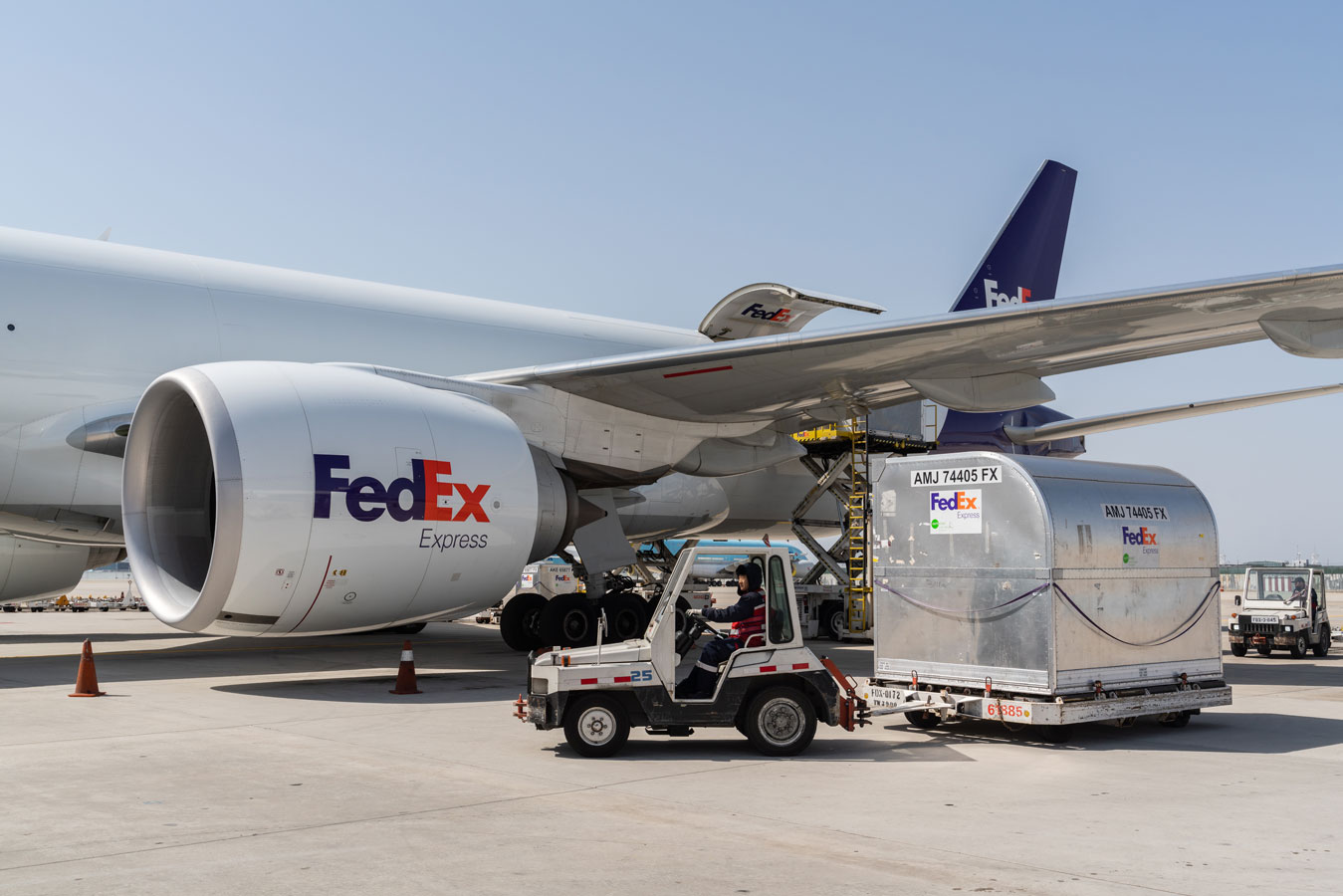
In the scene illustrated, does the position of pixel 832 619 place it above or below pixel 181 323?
below

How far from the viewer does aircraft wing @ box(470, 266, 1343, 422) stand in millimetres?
10477

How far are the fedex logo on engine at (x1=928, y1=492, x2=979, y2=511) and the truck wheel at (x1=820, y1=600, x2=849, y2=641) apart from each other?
1033 cm

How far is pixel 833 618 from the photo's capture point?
20000mm

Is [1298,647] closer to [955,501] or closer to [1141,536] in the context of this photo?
[1141,536]

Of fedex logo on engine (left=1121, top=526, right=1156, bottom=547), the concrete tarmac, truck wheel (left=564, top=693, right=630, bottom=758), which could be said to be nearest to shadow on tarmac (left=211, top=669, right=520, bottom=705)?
the concrete tarmac

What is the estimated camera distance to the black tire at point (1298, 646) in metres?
18.9

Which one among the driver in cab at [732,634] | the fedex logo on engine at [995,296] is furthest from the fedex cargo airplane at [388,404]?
the fedex logo on engine at [995,296]

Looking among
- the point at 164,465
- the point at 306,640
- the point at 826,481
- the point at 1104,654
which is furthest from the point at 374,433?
the point at 826,481

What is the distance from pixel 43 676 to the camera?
1189 cm

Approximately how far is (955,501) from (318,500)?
5.17 meters

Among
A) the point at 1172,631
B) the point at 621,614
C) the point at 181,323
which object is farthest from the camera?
the point at 621,614

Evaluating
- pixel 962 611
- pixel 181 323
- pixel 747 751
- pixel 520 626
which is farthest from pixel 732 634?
pixel 520 626

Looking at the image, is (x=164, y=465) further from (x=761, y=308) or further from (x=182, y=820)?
(x=761, y=308)

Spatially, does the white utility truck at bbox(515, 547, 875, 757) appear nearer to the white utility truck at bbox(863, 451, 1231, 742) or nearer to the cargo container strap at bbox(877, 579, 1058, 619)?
the white utility truck at bbox(863, 451, 1231, 742)
